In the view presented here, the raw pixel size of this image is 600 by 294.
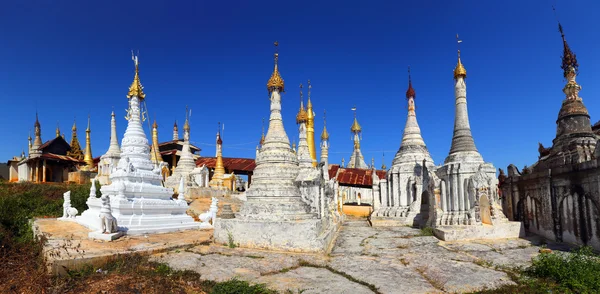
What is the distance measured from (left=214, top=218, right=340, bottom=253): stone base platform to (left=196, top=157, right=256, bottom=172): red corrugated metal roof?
29.2 metres

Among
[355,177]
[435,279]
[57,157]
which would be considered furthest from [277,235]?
[57,157]

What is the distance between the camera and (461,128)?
1672 centimetres

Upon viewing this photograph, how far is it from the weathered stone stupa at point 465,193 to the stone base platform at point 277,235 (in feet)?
18.4

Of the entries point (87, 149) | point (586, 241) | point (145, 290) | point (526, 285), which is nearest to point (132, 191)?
point (145, 290)

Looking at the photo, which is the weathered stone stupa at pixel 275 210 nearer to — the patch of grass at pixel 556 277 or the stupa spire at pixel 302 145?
the patch of grass at pixel 556 277

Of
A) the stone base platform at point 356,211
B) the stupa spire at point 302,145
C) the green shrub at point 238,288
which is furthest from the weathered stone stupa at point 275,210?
the stone base platform at point 356,211

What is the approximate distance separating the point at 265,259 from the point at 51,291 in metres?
4.22

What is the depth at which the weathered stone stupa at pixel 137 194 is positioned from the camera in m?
12.1

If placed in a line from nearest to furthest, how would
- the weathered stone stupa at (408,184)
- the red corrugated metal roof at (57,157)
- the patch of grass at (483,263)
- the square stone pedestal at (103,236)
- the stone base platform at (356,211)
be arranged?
the patch of grass at (483,263)
the square stone pedestal at (103,236)
the weathered stone stupa at (408,184)
the stone base platform at (356,211)
the red corrugated metal roof at (57,157)

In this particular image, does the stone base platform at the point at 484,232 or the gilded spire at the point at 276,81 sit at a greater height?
the gilded spire at the point at 276,81

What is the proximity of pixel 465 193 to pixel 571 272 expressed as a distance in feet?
28.4

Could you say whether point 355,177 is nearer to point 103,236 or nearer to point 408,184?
point 408,184

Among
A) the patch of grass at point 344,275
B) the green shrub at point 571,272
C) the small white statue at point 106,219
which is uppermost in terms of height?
the small white statue at point 106,219

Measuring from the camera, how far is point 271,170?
38.3 ft
